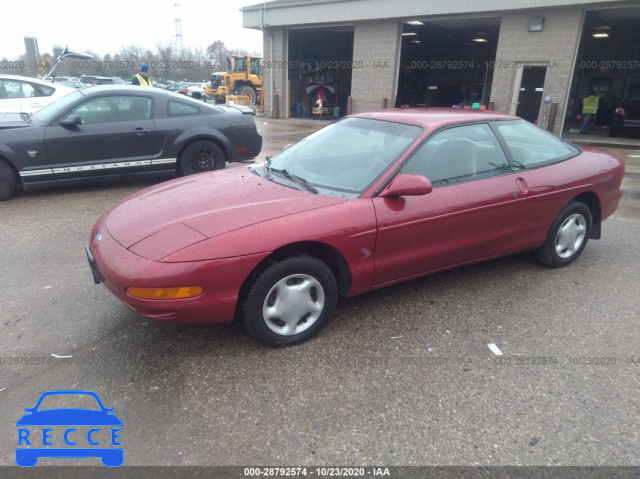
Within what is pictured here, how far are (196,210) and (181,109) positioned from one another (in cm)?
441

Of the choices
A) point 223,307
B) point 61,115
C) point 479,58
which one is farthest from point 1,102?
point 479,58

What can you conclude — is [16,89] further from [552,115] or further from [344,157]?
[552,115]

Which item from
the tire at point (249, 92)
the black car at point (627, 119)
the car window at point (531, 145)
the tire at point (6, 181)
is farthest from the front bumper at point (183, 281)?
the tire at point (249, 92)

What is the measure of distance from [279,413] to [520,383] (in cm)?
137

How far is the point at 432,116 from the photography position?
372 cm

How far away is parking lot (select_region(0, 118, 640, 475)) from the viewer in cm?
218

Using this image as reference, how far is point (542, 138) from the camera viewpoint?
4.18 meters

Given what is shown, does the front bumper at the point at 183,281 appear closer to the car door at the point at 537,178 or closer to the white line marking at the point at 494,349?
the white line marking at the point at 494,349

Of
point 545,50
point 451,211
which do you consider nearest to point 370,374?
point 451,211

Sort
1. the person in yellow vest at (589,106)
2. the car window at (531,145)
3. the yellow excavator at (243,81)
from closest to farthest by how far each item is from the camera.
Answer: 1. the car window at (531,145)
2. the person in yellow vest at (589,106)
3. the yellow excavator at (243,81)

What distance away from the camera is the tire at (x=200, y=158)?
6.75 meters

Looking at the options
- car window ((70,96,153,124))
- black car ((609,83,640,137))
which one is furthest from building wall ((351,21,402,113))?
car window ((70,96,153,124))

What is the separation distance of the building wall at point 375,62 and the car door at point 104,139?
10999 millimetres

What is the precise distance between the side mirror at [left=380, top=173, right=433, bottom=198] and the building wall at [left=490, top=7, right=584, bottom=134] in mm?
12134
